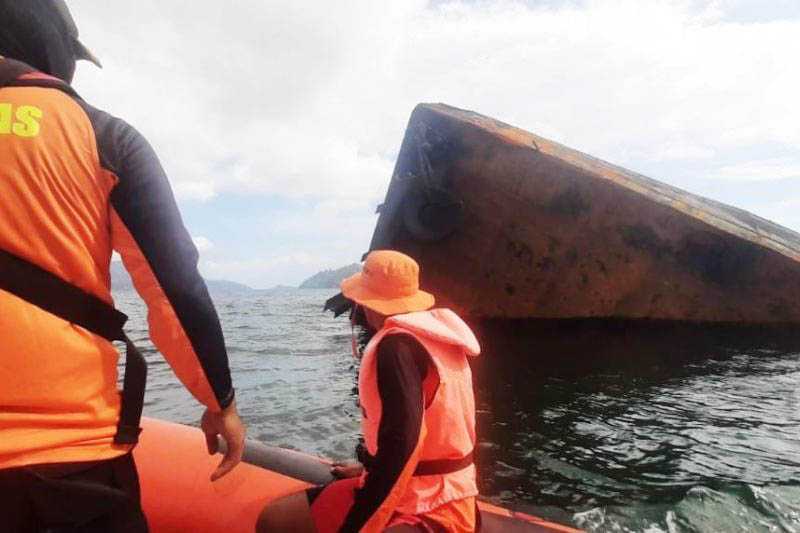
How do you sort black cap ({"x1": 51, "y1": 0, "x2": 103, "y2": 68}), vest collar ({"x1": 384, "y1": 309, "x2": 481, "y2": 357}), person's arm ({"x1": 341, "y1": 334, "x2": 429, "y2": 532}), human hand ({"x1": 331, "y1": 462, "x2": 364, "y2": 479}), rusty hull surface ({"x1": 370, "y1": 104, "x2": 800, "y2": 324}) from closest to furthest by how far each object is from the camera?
1. black cap ({"x1": 51, "y1": 0, "x2": 103, "y2": 68})
2. person's arm ({"x1": 341, "y1": 334, "x2": 429, "y2": 532})
3. vest collar ({"x1": 384, "y1": 309, "x2": 481, "y2": 357})
4. human hand ({"x1": 331, "y1": 462, "x2": 364, "y2": 479})
5. rusty hull surface ({"x1": 370, "y1": 104, "x2": 800, "y2": 324})

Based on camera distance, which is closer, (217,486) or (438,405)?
(438,405)

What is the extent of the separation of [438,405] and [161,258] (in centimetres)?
125

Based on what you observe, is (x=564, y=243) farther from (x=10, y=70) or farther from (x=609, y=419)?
(x=10, y=70)

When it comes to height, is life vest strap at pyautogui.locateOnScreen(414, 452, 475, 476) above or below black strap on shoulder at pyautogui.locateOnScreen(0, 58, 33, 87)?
below

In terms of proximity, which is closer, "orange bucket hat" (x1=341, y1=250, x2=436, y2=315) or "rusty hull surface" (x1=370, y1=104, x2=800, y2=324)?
"orange bucket hat" (x1=341, y1=250, x2=436, y2=315)

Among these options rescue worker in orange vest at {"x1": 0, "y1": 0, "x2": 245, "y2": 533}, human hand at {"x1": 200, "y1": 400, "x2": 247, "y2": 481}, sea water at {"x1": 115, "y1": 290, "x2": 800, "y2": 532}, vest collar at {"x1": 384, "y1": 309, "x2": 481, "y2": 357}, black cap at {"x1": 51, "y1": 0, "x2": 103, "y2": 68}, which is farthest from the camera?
sea water at {"x1": 115, "y1": 290, "x2": 800, "y2": 532}

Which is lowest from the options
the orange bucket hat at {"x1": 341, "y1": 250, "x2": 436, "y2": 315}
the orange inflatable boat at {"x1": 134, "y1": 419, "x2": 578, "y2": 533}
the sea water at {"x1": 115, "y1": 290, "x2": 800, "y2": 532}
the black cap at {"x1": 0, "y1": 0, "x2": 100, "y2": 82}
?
the sea water at {"x1": 115, "y1": 290, "x2": 800, "y2": 532}

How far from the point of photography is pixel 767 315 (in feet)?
32.7

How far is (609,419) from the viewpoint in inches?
253

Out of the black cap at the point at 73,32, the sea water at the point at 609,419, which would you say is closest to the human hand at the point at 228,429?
the black cap at the point at 73,32

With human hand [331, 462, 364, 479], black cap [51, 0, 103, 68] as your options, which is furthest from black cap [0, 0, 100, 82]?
human hand [331, 462, 364, 479]

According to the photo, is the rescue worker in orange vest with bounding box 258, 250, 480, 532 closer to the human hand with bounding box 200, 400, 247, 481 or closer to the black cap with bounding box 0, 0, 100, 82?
the human hand with bounding box 200, 400, 247, 481

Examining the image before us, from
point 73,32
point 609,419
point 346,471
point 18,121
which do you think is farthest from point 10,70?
point 609,419

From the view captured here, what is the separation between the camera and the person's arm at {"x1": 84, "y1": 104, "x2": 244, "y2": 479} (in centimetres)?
132
